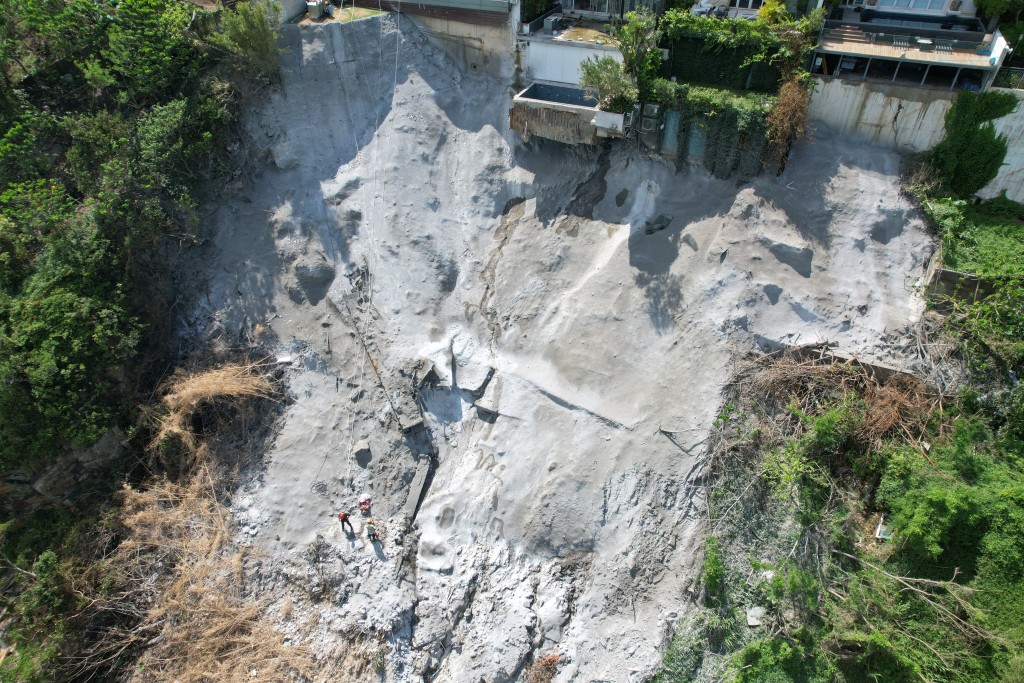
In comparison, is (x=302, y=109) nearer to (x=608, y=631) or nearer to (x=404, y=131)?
(x=404, y=131)

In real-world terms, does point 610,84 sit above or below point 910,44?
below

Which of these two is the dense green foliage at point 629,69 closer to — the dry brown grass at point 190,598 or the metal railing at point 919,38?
the metal railing at point 919,38

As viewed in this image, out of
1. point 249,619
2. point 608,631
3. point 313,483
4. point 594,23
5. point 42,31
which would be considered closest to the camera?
point 608,631

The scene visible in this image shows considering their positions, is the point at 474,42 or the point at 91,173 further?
the point at 474,42

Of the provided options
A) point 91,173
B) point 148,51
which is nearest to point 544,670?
point 91,173

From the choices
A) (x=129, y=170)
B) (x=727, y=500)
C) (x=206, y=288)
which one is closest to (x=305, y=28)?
(x=129, y=170)

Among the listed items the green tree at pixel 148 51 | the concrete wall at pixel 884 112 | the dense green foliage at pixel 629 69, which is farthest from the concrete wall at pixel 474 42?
the concrete wall at pixel 884 112

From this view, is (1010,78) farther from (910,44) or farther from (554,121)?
(554,121)
